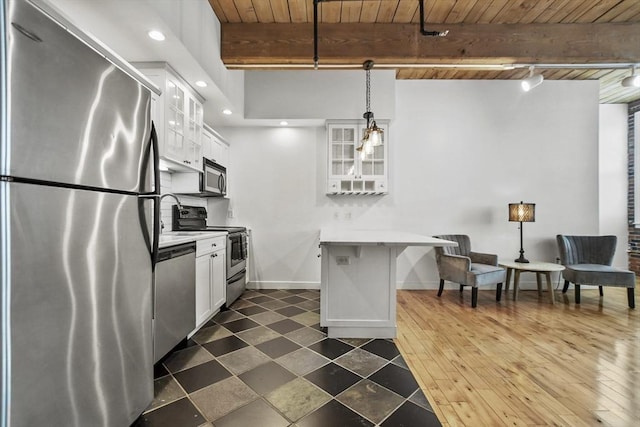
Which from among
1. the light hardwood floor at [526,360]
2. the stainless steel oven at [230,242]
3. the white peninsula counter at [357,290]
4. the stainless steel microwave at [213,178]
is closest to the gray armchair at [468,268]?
the light hardwood floor at [526,360]

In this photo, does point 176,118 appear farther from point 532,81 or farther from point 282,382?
point 532,81

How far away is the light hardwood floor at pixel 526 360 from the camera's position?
153 centimetres

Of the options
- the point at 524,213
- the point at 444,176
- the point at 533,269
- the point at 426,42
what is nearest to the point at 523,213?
the point at 524,213

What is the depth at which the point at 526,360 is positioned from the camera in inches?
81.0

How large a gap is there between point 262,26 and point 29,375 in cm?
323

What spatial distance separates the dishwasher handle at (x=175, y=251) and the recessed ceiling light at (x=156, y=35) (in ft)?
5.08

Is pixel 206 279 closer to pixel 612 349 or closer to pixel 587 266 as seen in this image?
pixel 612 349

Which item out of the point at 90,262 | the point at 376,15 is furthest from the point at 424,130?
the point at 90,262

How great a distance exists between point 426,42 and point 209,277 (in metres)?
3.30

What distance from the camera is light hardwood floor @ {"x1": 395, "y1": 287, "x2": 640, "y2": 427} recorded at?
153 centimetres

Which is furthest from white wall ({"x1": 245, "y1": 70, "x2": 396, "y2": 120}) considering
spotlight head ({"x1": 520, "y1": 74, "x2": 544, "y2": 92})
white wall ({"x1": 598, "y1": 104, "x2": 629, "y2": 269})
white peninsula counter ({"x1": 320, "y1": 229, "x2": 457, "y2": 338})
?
white wall ({"x1": 598, "y1": 104, "x2": 629, "y2": 269})

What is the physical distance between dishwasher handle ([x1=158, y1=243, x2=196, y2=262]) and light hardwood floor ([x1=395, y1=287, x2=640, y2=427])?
192cm

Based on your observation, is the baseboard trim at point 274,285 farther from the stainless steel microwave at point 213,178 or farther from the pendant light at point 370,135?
the pendant light at point 370,135

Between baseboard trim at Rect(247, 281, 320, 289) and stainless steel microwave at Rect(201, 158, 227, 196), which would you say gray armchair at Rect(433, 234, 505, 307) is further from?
stainless steel microwave at Rect(201, 158, 227, 196)
